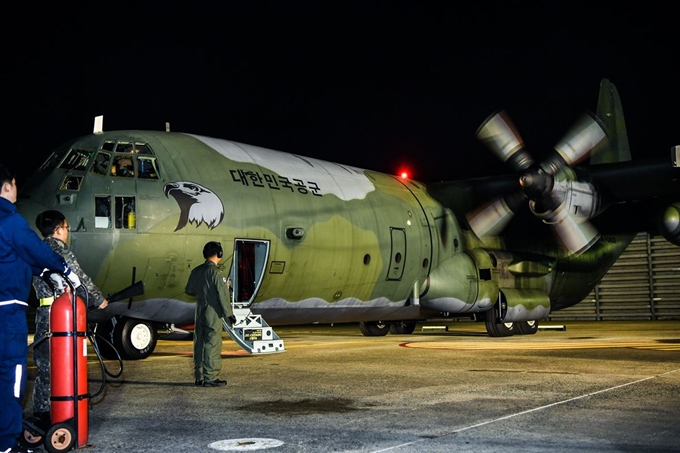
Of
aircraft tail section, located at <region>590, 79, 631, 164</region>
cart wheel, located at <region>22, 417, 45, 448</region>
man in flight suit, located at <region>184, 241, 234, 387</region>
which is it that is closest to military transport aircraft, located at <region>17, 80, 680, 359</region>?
aircraft tail section, located at <region>590, 79, 631, 164</region>

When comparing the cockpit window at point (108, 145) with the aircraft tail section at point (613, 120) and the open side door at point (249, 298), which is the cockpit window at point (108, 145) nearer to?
the open side door at point (249, 298)

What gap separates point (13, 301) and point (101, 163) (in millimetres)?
7190

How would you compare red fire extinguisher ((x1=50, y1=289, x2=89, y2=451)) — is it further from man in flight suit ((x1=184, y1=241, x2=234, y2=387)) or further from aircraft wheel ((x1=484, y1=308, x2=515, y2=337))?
aircraft wheel ((x1=484, y1=308, x2=515, y2=337))

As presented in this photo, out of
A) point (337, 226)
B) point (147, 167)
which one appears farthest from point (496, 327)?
point (147, 167)

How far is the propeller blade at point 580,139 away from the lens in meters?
17.7

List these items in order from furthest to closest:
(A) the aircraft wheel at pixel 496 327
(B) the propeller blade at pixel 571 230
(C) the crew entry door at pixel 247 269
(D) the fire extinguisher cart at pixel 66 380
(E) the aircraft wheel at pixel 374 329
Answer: (E) the aircraft wheel at pixel 374 329
(A) the aircraft wheel at pixel 496 327
(B) the propeller blade at pixel 571 230
(C) the crew entry door at pixel 247 269
(D) the fire extinguisher cart at pixel 66 380

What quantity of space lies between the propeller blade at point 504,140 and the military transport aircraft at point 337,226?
4 centimetres

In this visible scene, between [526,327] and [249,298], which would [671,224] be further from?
[249,298]

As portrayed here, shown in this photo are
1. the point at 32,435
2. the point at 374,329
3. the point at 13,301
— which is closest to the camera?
the point at 13,301

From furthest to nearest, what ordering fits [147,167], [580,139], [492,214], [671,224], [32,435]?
[492,214] → [580,139] → [671,224] → [147,167] → [32,435]

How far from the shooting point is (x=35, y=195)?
36.5 feet

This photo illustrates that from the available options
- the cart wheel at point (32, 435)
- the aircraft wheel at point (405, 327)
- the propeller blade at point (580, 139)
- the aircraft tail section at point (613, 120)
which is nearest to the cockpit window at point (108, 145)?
the cart wheel at point (32, 435)

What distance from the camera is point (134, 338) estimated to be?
12578 millimetres

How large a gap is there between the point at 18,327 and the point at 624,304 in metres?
30.9
